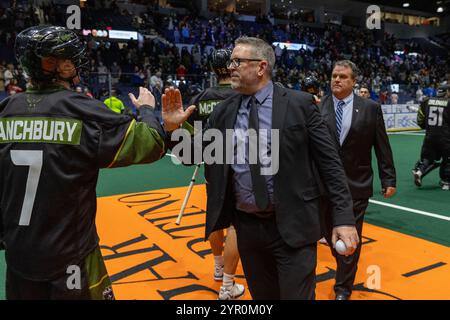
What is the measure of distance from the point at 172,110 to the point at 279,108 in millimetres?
608

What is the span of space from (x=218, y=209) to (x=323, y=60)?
26633 millimetres

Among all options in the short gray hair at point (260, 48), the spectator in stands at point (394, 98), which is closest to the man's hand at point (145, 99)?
the short gray hair at point (260, 48)

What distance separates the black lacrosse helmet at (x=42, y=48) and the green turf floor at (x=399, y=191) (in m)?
2.43

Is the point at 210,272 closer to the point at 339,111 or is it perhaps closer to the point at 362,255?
the point at 362,255

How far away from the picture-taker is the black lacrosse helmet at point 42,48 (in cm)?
177

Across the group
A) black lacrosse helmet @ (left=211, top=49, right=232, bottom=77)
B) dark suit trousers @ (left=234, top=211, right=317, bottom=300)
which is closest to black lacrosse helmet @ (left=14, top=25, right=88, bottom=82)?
dark suit trousers @ (left=234, top=211, right=317, bottom=300)

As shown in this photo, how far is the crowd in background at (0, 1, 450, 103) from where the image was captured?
47.4 feet

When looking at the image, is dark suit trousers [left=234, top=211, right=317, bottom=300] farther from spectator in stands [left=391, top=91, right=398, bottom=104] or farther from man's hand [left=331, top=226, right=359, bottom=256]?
spectator in stands [left=391, top=91, right=398, bottom=104]

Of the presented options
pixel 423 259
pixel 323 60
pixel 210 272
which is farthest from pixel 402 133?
pixel 210 272

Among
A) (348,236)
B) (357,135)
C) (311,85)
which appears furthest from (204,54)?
(348,236)

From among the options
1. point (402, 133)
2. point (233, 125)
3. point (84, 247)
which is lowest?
point (402, 133)

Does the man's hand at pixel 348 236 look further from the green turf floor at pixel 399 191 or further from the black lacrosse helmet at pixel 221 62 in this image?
the green turf floor at pixel 399 191

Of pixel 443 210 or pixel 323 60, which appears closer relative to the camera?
pixel 443 210
